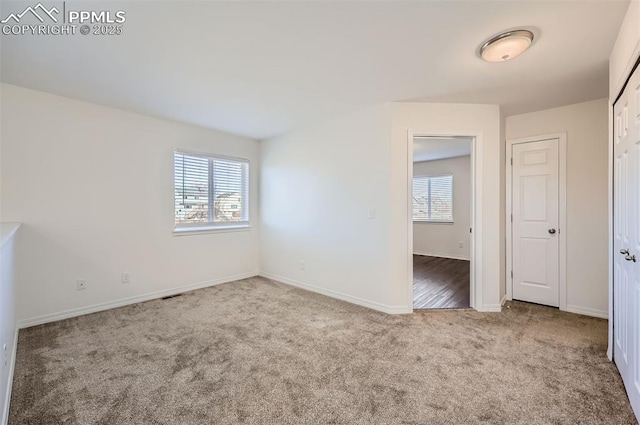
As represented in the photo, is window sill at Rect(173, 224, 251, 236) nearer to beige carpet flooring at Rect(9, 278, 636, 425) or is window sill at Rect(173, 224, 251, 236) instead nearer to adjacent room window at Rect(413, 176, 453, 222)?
beige carpet flooring at Rect(9, 278, 636, 425)

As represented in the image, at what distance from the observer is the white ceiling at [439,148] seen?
484 centimetres

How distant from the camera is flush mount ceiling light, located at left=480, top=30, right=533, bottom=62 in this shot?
1.83m

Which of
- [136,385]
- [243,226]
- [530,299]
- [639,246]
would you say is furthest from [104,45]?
[530,299]

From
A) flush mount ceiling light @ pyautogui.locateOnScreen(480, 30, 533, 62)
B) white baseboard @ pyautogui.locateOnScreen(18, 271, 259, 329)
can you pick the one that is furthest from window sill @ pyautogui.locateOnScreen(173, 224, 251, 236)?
flush mount ceiling light @ pyautogui.locateOnScreen(480, 30, 533, 62)

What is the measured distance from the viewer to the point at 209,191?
4250 millimetres

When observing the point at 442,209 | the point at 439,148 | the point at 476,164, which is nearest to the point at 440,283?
the point at 476,164

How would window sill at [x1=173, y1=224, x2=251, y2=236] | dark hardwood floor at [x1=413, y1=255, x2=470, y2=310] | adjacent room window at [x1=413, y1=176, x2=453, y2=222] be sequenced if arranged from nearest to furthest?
dark hardwood floor at [x1=413, y1=255, x2=470, y2=310] → window sill at [x1=173, y1=224, x2=251, y2=236] → adjacent room window at [x1=413, y1=176, x2=453, y2=222]

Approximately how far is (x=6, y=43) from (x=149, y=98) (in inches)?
42.0

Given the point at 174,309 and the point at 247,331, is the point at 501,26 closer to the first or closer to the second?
the point at 247,331

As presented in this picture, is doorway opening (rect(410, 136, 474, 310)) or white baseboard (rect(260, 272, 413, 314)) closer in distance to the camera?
white baseboard (rect(260, 272, 413, 314))

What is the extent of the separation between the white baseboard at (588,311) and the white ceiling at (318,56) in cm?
227

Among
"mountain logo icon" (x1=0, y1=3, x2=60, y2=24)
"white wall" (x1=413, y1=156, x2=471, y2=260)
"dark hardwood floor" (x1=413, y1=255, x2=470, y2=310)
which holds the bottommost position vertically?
"dark hardwood floor" (x1=413, y1=255, x2=470, y2=310)

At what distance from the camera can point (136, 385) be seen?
1839 millimetres

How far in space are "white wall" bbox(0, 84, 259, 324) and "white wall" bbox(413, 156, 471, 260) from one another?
519cm
